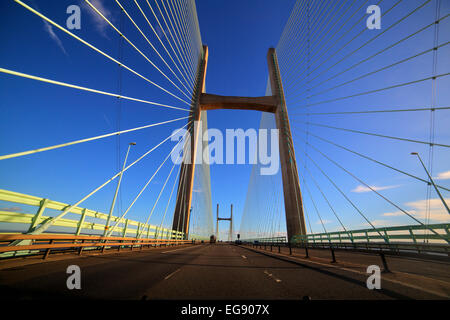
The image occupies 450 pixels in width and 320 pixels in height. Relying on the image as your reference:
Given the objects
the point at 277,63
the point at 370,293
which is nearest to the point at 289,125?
the point at 277,63

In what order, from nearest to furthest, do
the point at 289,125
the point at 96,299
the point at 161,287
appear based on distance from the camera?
the point at 96,299 → the point at 161,287 → the point at 289,125

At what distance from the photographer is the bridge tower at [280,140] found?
21.6 meters

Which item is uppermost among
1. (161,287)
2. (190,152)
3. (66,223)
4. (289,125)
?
(289,125)

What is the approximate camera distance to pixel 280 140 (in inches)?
947

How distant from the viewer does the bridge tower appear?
21.6 meters

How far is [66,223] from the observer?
28.4ft

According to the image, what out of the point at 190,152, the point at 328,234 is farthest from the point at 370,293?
the point at 190,152

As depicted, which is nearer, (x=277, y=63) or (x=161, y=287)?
(x=161, y=287)

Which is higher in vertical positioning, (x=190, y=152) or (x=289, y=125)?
(x=289, y=125)
